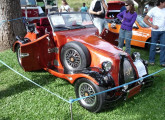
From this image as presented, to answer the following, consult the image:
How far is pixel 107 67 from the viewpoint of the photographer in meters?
3.00

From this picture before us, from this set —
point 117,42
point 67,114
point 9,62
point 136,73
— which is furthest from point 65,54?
point 9,62

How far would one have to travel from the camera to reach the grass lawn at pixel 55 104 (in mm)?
2945

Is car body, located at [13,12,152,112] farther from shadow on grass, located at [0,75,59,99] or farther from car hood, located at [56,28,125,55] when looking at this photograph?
shadow on grass, located at [0,75,59,99]

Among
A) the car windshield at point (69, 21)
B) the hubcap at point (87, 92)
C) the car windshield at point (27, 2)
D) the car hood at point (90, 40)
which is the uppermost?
the car windshield at point (27, 2)

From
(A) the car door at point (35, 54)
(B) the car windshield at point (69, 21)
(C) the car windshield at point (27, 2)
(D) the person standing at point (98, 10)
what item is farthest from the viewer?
(C) the car windshield at point (27, 2)

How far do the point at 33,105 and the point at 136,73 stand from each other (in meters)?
2.19

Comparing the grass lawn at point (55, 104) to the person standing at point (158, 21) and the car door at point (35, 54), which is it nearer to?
the car door at point (35, 54)

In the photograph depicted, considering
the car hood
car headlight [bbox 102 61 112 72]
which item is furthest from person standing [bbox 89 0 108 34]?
car headlight [bbox 102 61 112 72]

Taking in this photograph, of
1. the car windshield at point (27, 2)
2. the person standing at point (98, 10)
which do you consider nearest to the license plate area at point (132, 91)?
the person standing at point (98, 10)

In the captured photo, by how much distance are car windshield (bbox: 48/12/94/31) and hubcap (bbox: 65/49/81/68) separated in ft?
2.53

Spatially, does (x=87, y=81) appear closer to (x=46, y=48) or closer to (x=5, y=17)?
(x=46, y=48)

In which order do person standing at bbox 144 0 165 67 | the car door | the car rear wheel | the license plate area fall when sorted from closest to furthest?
the car rear wheel < the license plate area < the car door < person standing at bbox 144 0 165 67

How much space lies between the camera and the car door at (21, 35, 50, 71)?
3.57m

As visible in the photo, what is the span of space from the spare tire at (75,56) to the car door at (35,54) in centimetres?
43
